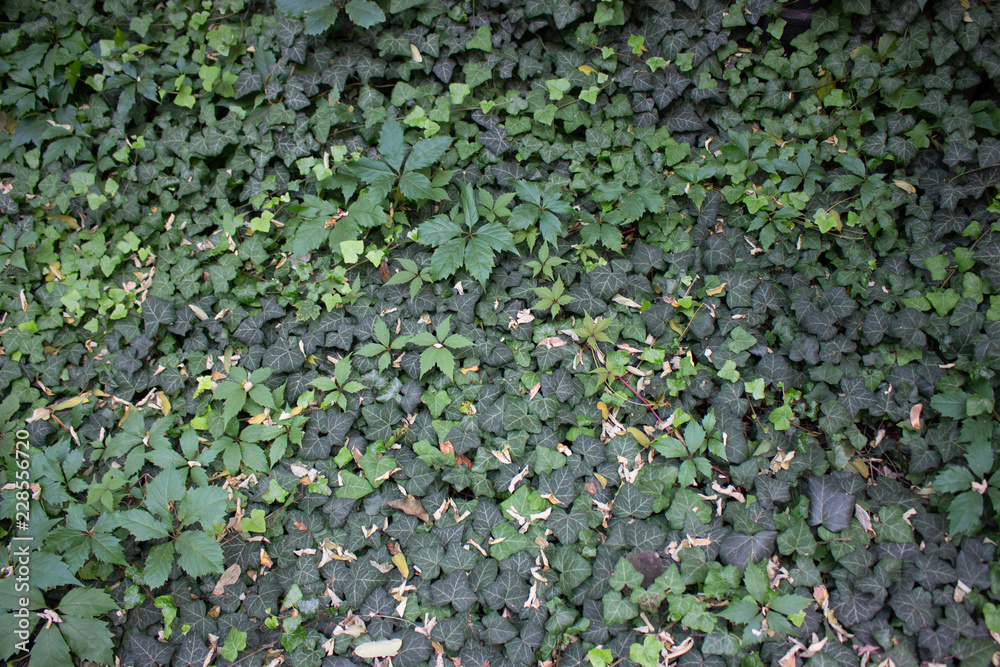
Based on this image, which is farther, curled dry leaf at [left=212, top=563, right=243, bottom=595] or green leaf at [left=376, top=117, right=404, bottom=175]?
green leaf at [left=376, top=117, right=404, bottom=175]

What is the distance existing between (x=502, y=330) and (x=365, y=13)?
1859mm

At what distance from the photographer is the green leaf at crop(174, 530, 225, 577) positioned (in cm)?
231

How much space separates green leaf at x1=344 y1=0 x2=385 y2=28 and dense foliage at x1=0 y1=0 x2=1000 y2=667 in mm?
33

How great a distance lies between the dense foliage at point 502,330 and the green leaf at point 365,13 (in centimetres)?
3

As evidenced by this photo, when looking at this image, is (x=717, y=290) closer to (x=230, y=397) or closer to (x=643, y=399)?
(x=643, y=399)

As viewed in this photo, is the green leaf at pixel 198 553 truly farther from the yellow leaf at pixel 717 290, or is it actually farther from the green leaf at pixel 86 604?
the yellow leaf at pixel 717 290

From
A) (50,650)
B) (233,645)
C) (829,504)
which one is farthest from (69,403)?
(829,504)

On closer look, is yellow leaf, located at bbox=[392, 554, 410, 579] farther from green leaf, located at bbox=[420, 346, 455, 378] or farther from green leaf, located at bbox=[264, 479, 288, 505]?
green leaf, located at bbox=[420, 346, 455, 378]

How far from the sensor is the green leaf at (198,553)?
231 cm

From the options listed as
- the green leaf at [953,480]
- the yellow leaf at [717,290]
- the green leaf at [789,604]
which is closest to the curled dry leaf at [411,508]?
the green leaf at [789,604]

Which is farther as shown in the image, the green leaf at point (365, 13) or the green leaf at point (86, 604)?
the green leaf at point (365, 13)

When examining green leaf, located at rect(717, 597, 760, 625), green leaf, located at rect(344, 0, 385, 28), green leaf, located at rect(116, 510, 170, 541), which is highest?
green leaf, located at rect(344, 0, 385, 28)

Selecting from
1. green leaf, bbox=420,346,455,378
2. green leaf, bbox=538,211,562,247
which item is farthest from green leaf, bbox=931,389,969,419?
green leaf, bbox=420,346,455,378

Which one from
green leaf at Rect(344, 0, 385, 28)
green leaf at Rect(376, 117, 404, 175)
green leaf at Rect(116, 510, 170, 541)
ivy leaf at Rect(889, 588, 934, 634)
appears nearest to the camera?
ivy leaf at Rect(889, 588, 934, 634)
